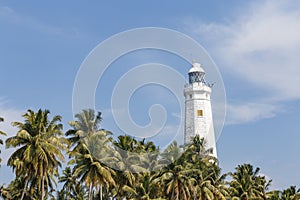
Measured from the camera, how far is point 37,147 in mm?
49656

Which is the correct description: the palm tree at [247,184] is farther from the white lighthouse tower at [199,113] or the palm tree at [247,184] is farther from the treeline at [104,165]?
the white lighthouse tower at [199,113]

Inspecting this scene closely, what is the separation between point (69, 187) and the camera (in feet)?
245

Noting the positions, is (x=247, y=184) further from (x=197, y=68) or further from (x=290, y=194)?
(x=197, y=68)

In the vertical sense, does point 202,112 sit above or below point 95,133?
above

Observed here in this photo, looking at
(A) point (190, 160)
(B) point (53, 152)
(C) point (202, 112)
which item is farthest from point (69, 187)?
(C) point (202, 112)

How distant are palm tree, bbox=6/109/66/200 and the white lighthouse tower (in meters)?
46.7

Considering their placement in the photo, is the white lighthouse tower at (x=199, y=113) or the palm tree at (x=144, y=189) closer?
the palm tree at (x=144, y=189)

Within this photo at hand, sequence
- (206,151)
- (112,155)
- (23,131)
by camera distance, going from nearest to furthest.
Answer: (23,131), (112,155), (206,151)

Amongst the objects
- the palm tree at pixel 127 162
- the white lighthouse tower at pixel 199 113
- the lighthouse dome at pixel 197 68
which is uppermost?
the lighthouse dome at pixel 197 68

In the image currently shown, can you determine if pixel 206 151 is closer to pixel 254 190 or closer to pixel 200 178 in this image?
pixel 254 190

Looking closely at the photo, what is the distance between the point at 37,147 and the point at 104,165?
25.8 feet

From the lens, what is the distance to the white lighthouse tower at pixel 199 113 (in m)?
95.9

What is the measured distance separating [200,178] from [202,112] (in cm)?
3538

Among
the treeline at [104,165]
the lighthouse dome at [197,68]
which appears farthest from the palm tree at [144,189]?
the lighthouse dome at [197,68]
